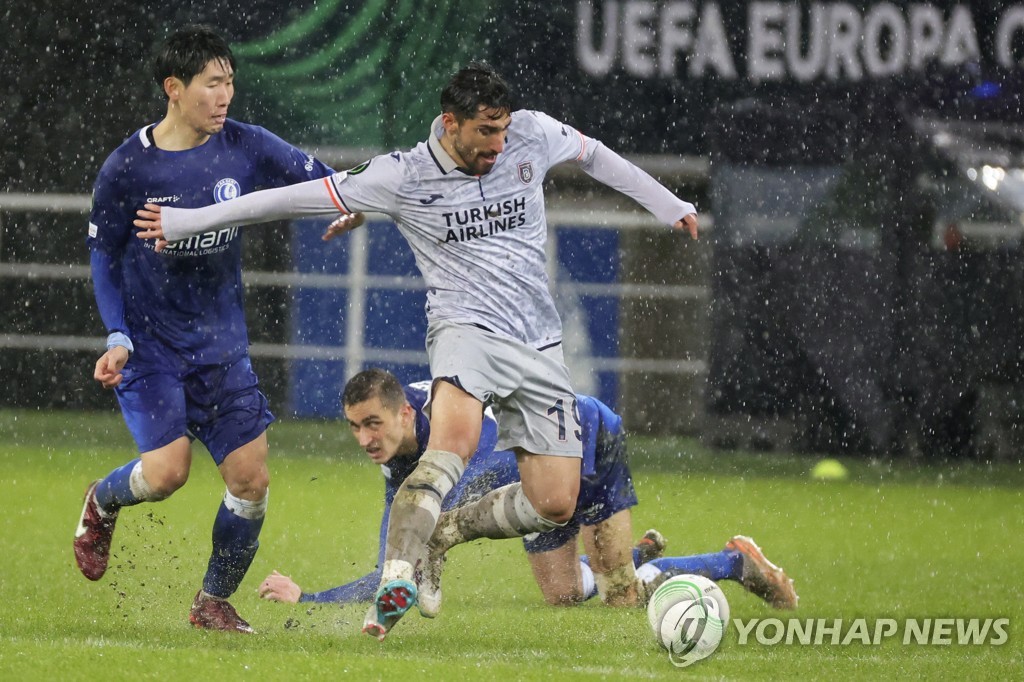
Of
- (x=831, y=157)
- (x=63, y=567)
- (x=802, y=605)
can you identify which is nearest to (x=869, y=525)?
(x=802, y=605)

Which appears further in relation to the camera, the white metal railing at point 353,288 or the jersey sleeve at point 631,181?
the white metal railing at point 353,288

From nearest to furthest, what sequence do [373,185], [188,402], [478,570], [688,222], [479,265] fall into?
[373,185] < [479,265] < [188,402] < [688,222] < [478,570]

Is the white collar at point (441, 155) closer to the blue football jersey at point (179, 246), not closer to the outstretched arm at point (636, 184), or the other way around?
the blue football jersey at point (179, 246)

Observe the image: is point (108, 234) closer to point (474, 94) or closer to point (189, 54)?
point (189, 54)

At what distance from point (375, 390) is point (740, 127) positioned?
21.7 ft

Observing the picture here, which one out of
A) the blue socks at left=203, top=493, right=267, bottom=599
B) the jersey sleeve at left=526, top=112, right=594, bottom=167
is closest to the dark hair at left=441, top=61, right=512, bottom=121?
the jersey sleeve at left=526, top=112, right=594, bottom=167

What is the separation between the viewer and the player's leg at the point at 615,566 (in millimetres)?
6930

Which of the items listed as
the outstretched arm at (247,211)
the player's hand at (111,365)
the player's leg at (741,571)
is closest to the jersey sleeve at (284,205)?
the outstretched arm at (247,211)

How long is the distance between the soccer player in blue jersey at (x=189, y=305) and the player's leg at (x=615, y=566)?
4.68 feet

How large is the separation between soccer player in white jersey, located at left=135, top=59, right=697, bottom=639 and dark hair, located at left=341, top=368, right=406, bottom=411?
0.39 meters

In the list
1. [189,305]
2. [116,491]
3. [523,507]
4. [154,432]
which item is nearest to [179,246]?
[189,305]

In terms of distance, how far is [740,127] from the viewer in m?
12.4

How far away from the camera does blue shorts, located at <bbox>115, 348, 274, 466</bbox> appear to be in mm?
6191

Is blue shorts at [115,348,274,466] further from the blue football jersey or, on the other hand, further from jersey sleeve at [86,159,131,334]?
jersey sleeve at [86,159,131,334]
